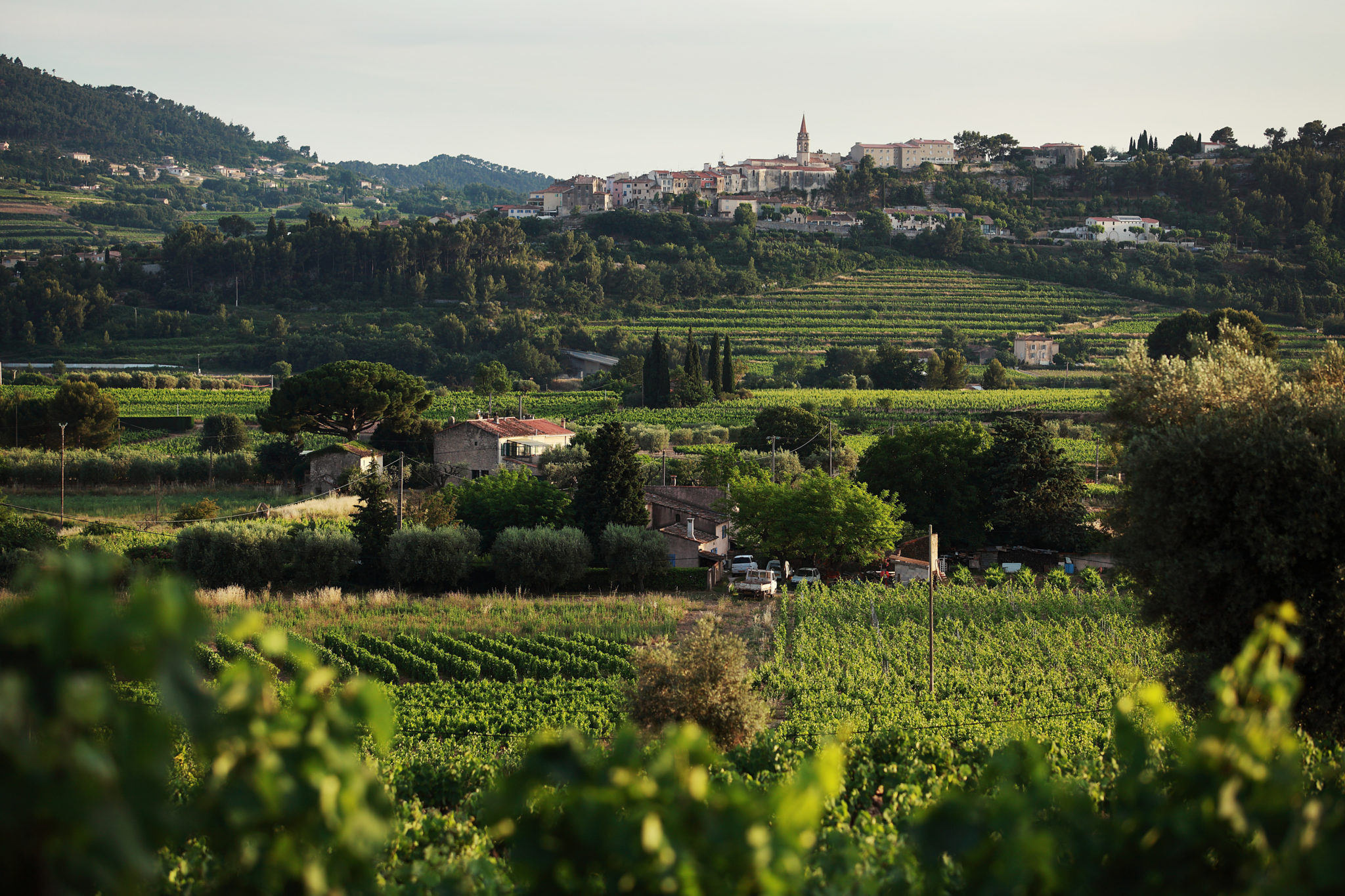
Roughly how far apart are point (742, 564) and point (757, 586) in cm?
348

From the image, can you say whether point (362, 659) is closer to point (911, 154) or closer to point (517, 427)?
point (517, 427)

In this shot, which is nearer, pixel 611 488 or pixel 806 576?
pixel 611 488

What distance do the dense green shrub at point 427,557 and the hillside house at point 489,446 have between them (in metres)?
10.0

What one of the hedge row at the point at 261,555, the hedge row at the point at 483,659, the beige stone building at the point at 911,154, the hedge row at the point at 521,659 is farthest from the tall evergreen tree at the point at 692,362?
the beige stone building at the point at 911,154

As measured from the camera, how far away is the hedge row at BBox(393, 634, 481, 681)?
22123 millimetres

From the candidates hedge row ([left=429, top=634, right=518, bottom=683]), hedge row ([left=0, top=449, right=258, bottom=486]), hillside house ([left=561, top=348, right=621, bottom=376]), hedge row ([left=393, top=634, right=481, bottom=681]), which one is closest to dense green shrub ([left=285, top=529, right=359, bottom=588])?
hedge row ([left=393, top=634, right=481, bottom=681])

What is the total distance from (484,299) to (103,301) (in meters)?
31.7

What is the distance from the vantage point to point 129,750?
2477 millimetres

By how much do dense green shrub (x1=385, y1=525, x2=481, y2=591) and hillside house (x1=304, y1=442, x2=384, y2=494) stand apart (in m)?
12.8

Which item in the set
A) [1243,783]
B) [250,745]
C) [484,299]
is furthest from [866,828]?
[484,299]

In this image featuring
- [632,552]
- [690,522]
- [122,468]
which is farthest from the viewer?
[122,468]

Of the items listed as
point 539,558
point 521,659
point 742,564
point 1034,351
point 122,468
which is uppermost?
point 1034,351

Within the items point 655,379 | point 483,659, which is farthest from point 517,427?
point 483,659

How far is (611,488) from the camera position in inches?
1289
